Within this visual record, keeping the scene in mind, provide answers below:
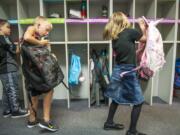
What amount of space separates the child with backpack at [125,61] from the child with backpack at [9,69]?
116 centimetres

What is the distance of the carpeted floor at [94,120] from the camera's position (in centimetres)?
234

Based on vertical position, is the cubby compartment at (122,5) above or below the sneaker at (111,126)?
above

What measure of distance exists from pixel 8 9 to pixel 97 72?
1.58m

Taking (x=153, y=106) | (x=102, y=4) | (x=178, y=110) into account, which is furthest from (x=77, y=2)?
(x=178, y=110)

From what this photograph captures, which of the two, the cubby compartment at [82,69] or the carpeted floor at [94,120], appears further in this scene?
the cubby compartment at [82,69]

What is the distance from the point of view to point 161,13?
10.9 ft

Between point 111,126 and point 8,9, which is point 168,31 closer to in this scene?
point 111,126

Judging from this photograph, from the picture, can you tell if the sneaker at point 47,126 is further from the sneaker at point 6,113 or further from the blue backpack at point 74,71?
the blue backpack at point 74,71

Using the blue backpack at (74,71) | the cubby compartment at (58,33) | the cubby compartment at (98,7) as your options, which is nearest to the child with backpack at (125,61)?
the blue backpack at (74,71)

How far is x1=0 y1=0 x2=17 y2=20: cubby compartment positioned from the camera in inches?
121

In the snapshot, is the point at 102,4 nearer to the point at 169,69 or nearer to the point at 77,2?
the point at 77,2

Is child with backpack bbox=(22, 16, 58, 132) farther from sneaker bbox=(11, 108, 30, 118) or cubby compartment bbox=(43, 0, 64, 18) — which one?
cubby compartment bbox=(43, 0, 64, 18)

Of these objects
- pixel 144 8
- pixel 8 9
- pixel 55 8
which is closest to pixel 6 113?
pixel 8 9

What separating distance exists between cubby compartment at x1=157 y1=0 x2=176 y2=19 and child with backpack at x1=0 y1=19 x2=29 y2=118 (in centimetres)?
205
